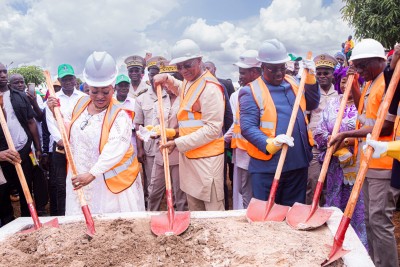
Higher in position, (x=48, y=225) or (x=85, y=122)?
(x=85, y=122)

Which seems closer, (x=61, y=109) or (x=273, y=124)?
(x=273, y=124)

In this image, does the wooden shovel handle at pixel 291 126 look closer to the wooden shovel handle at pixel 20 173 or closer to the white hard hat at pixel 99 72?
the white hard hat at pixel 99 72

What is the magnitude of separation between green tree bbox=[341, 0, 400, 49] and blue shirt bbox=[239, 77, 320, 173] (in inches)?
521

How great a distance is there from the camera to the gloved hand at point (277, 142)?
2.86 m

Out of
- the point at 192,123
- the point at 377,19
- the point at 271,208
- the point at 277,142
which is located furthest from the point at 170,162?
the point at 377,19

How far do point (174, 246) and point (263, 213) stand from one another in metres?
0.71

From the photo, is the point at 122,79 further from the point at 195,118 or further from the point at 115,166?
the point at 115,166

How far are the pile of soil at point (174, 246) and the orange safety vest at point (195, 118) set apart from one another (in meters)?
0.95

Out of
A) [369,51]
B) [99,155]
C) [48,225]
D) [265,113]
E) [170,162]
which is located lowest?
[48,225]

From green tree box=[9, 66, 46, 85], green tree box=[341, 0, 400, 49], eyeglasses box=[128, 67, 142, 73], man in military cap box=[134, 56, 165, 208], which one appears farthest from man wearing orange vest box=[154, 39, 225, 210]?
green tree box=[9, 66, 46, 85]

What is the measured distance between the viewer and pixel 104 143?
110 inches

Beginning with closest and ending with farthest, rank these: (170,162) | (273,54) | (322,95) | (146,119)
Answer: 1. (273,54)
2. (170,162)
3. (322,95)
4. (146,119)

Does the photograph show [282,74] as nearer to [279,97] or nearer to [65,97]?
[279,97]

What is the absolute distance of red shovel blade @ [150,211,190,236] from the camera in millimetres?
2467
